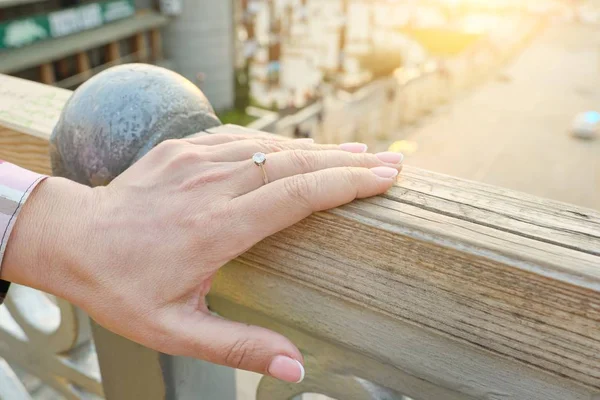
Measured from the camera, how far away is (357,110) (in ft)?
53.2

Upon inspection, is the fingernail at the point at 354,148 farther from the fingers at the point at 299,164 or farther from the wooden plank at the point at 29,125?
the wooden plank at the point at 29,125

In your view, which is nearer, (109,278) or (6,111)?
(109,278)

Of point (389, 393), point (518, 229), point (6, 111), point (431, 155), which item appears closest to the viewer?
point (518, 229)

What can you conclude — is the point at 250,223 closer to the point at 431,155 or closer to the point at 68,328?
the point at 68,328

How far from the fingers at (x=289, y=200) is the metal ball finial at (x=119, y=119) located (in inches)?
8.9

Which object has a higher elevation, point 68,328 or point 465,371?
point 465,371

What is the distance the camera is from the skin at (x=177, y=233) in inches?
26.5

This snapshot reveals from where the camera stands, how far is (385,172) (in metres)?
0.73

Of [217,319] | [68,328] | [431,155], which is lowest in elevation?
[431,155]

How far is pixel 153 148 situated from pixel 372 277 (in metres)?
0.35

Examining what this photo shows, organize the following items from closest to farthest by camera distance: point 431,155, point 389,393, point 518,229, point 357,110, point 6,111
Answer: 1. point 518,229
2. point 389,393
3. point 6,111
4. point 431,155
5. point 357,110

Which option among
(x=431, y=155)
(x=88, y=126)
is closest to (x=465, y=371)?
(x=88, y=126)

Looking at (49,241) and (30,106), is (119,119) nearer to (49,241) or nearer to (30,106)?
A: (49,241)

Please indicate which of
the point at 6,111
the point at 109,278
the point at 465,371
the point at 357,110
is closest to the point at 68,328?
the point at 6,111
